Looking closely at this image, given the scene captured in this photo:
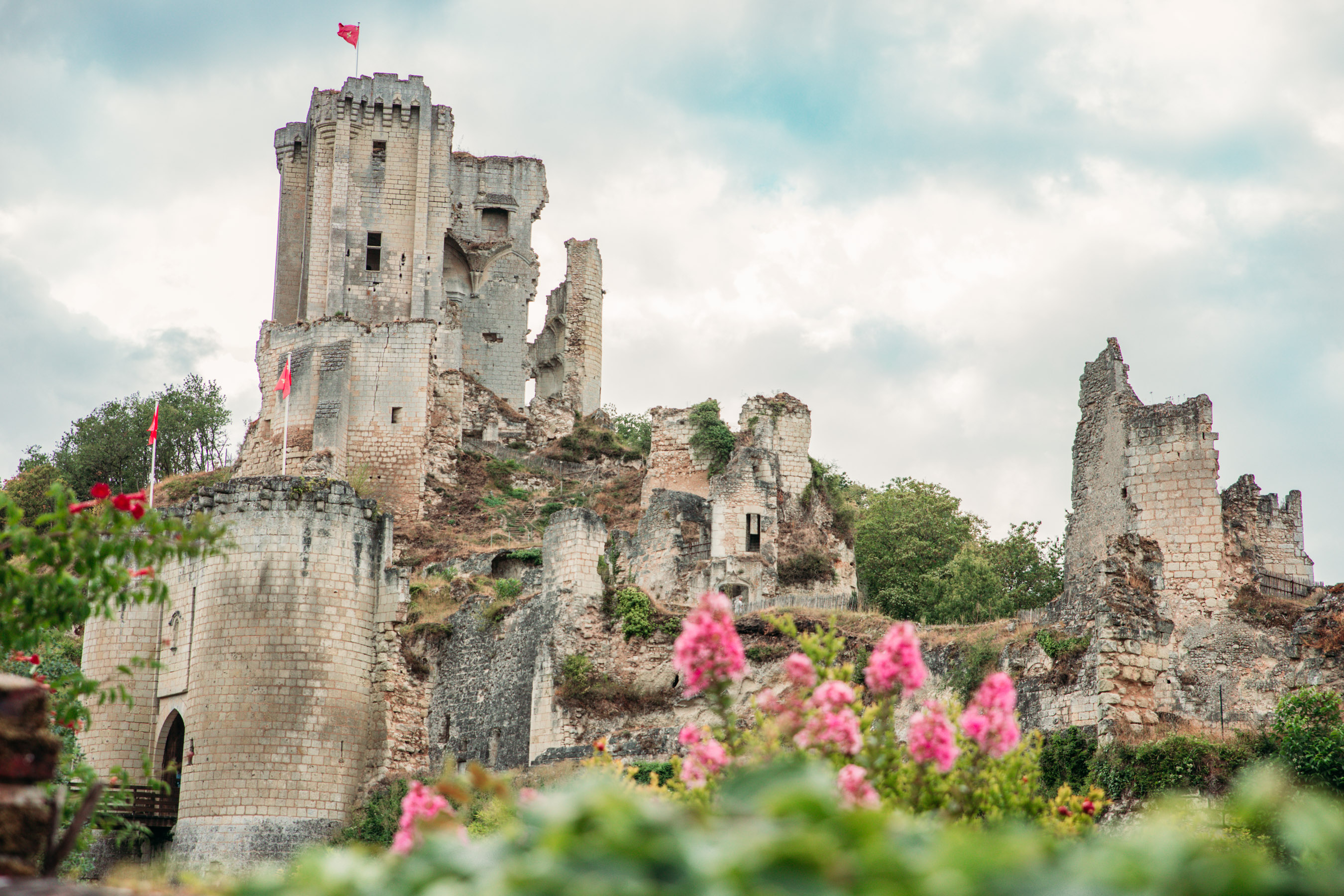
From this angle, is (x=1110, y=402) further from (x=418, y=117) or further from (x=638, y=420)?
(x=638, y=420)

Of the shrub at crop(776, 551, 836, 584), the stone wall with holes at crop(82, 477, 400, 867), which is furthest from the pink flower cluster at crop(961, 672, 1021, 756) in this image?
the shrub at crop(776, 551, 836, 584)

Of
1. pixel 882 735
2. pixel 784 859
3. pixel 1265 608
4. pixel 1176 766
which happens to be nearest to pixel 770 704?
pixel 882 735

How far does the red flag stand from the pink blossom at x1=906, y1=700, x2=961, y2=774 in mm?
30622

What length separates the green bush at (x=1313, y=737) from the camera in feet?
52.1

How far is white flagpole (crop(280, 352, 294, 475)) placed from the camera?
3703cm

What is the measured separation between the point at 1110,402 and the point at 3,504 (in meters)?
22.1

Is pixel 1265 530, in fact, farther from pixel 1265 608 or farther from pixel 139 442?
pixel 139 442

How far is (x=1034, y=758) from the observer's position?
1066 centimetres

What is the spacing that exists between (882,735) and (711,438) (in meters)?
26.7

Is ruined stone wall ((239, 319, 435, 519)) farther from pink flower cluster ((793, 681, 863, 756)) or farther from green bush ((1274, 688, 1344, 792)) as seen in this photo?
pink flower cluster ((793, 681, 863, 756))

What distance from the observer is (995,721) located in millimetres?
9312

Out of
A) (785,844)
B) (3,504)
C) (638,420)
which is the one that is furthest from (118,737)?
(638,420)

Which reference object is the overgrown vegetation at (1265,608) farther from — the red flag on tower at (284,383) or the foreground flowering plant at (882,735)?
the red flag on tower at (284,383)

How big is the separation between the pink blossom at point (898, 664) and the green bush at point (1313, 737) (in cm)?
884
